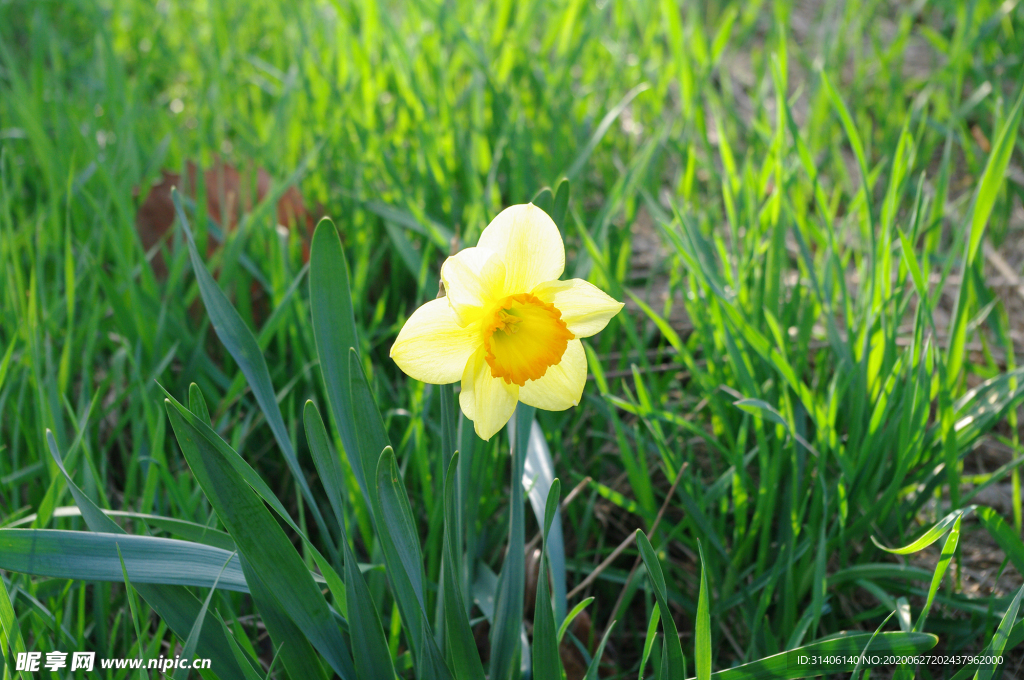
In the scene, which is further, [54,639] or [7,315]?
[7,315]

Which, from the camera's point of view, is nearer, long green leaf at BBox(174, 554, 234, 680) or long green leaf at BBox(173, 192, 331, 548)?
long green leaf at BBox(174, 554, 234, 680)

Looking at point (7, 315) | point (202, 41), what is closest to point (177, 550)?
point (7, 315)

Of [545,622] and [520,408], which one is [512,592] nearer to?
[545,622]

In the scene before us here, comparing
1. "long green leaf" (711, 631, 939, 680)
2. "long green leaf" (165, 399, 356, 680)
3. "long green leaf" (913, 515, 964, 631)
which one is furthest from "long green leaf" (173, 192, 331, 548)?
"long green leaf" (913, 515, 964, 631)

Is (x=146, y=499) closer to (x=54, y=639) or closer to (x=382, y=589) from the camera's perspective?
(x=54, y=639)

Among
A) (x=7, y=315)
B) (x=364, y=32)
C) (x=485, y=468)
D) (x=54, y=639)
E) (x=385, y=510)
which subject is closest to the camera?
(x=385, y=510)

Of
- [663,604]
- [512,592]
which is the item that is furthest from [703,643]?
[512,592]

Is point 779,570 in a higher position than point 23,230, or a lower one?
lower

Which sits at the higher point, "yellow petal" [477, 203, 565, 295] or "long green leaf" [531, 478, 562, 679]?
"yellow petal" [477, 203, 565, 295]

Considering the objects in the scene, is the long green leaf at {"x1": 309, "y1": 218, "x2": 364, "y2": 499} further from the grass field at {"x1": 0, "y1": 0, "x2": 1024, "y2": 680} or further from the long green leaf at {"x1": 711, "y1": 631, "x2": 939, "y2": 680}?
the long green leaf at {"x1": 711, "y1": 631, "x2": 939, "y2": 680}
